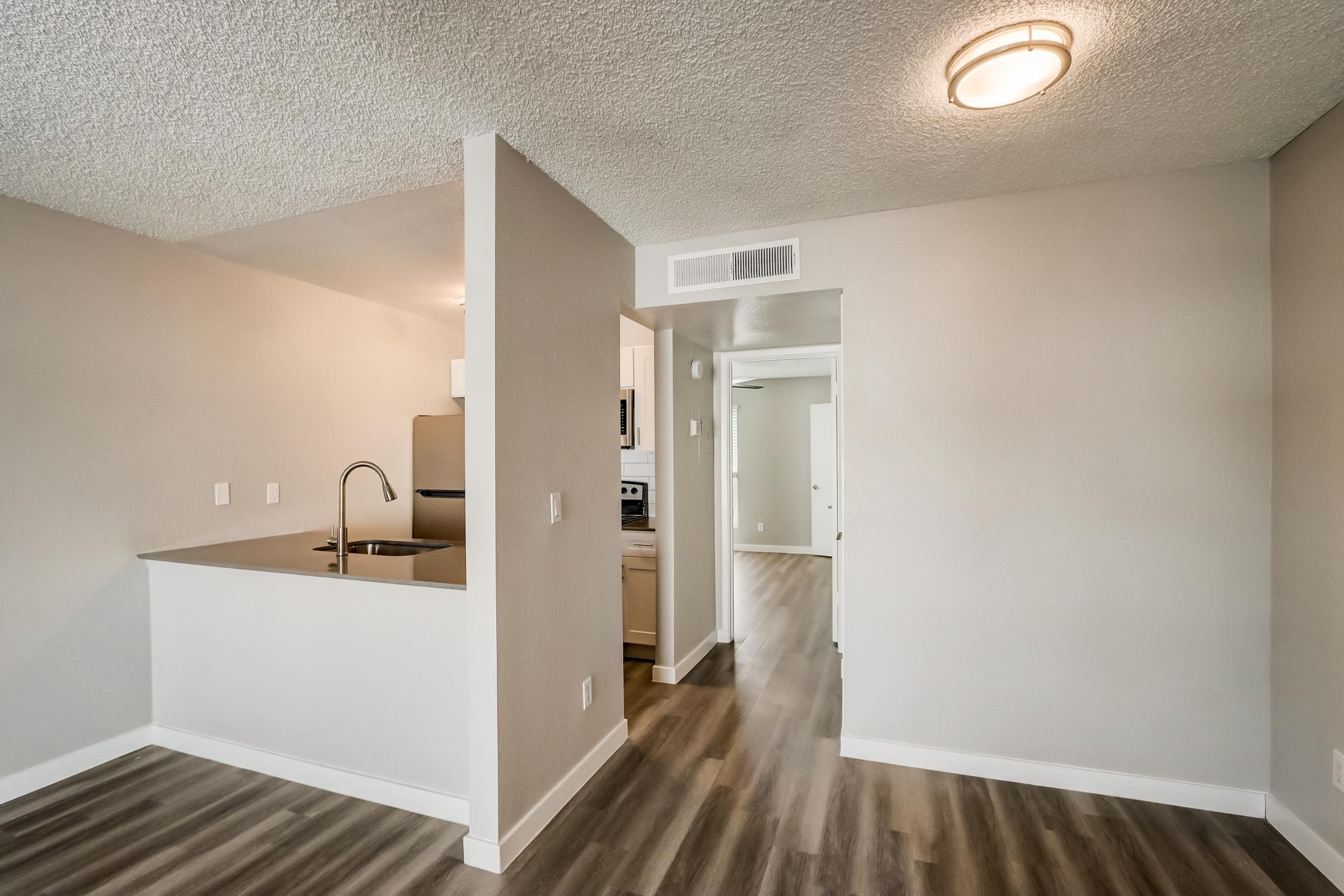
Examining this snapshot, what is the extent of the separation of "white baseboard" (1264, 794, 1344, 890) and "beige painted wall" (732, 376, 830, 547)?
18.3 feet

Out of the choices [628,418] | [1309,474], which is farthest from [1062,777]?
[628,418]

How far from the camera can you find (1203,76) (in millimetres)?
1695

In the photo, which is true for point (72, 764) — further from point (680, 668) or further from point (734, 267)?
point (734, 267)

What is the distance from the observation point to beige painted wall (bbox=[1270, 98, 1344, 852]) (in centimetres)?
185

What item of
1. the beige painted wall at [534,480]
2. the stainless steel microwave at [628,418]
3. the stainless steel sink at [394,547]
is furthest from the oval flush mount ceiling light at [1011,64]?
the stainless steel sink at [394,547]

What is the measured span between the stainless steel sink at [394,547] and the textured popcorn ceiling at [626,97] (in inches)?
68.3

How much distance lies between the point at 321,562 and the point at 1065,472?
3053mm

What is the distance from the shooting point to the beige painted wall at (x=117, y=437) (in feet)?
7.92

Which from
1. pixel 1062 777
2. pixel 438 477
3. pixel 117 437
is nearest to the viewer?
pixel 1062 777

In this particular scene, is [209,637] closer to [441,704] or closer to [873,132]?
[441,704]

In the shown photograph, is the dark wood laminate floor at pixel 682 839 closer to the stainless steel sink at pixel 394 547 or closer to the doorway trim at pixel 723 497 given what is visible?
the stainless steel sink at pixel 394 547

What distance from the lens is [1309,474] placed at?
1.98m

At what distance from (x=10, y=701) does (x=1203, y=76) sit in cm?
453

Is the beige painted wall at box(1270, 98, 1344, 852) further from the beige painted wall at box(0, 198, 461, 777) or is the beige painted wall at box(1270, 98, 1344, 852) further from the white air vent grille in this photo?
the beige painted wall at box(0, 198, 461, 777)
